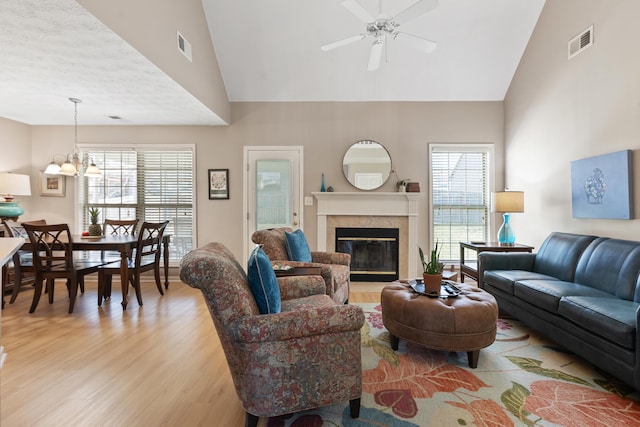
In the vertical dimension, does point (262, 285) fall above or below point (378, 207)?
below

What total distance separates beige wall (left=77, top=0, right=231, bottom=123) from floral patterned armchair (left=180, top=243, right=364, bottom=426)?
2.14 metres

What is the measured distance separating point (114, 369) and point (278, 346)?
5.25ft

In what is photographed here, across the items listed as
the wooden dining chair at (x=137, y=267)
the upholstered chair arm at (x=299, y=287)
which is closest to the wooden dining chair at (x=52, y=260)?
the wooden dining chair at (x=137, y=267)

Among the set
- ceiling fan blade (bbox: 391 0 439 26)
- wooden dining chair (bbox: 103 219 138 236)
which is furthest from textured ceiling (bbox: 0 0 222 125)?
ceiling fan blade (bbox: 391 0 439 26)

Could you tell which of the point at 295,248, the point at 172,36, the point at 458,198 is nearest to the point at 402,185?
the point at 458,198

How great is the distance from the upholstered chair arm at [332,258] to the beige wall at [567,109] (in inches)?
101

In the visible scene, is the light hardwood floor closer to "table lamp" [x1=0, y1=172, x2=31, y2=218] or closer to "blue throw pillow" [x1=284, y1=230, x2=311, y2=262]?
"blue throw pillow" [x1=284, y1=230, x2=311, y2=262]

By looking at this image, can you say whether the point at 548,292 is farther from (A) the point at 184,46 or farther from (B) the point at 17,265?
(B) the point at 17,265

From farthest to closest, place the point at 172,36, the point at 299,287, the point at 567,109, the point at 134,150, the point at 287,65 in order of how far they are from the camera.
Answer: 1. the point at 134,150
2. the point at 287,65
3. the point at 567,109
4. the point at 172,36
5. the point at 299,287

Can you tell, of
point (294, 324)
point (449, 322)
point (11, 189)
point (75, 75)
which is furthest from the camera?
point (11, 189)

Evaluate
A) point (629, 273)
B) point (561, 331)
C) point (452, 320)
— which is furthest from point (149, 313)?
point (629, 273)

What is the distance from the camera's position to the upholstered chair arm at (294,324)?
1462 mm

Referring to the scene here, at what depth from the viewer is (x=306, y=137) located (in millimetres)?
4891

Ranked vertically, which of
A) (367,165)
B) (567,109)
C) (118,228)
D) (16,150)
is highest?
(567,109)
